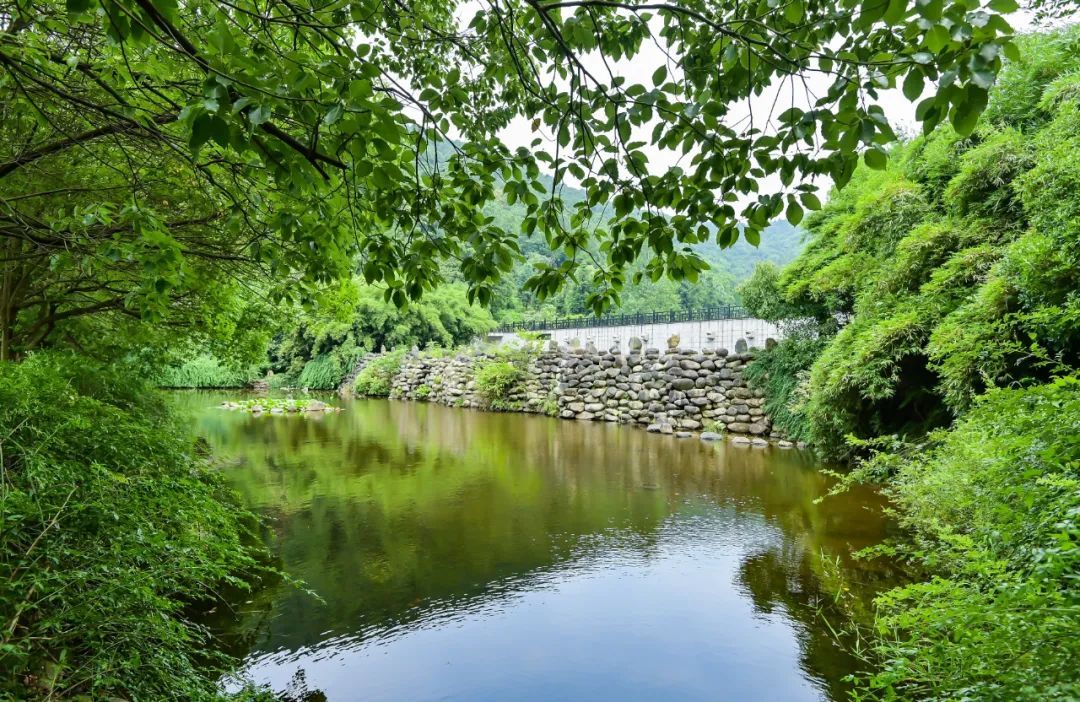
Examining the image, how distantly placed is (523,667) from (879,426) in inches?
246

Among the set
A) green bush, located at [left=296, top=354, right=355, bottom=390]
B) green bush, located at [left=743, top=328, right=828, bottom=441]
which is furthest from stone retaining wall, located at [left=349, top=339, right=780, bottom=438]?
green bush, located at [left=296, top=354, right=355, bottom=390]

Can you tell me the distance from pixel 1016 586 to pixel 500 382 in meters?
15.6

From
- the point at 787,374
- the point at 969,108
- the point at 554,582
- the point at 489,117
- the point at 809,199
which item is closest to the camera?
the point at 969,108

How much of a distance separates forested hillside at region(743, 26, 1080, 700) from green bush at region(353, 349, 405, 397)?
15.2 metres

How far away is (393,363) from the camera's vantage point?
890 inches

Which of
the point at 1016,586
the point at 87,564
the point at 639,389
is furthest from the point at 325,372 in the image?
the point at 1016,586

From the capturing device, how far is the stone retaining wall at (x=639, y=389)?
41.0 ft

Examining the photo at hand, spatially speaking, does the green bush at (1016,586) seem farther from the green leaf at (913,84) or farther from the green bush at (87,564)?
the green bush at (87,564)

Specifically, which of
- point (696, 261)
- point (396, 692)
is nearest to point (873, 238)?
point (696, 261)

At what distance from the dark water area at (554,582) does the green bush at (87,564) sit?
52.1 inches

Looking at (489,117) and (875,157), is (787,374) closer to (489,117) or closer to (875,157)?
(489,117)

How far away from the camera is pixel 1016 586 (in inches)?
74.0

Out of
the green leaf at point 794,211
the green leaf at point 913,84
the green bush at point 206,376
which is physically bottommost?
the green bush at point 206,376

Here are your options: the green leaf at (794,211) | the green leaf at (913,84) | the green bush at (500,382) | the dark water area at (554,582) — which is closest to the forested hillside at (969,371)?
the dark water area at (554,582)
